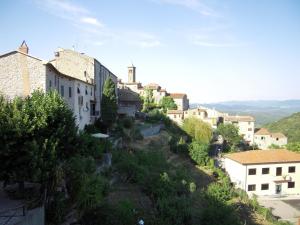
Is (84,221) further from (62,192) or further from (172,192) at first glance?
(172,192)

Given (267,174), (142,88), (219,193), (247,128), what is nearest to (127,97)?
(142,88)

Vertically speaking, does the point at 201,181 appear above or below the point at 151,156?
below

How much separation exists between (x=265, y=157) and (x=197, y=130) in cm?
1623

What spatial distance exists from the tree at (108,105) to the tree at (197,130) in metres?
21.5

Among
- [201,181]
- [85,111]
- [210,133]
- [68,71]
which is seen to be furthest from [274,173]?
[68,71]

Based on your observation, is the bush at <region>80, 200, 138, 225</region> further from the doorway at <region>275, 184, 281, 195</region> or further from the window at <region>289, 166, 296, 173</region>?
the window at <region>289, 166, 296, 173</region>

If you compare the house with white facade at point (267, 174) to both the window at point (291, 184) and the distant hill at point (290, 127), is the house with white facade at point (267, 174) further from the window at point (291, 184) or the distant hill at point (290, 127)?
the distant hill at point (290, 127)

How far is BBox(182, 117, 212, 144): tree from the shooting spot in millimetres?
58969

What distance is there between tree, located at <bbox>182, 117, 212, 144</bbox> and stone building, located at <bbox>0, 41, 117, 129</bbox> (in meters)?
20.7

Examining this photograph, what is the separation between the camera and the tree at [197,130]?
193 ft

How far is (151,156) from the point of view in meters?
35.9

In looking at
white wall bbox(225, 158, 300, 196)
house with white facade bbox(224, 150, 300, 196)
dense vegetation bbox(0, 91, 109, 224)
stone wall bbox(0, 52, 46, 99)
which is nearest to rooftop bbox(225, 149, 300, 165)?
house with white facade bbox(224, 150, 300, 196)

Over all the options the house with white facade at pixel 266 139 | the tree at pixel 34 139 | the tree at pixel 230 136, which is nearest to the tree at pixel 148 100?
the tree at pixel 230 136

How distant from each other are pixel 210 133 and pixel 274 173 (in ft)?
57.3
